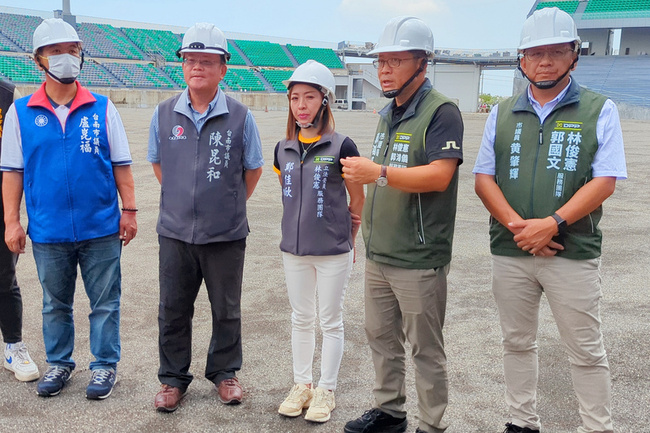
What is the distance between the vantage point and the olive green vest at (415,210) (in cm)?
282

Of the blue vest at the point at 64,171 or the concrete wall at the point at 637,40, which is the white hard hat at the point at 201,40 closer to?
the blue vest at the point at 64,171

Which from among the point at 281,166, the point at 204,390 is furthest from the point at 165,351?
the point at 281,166

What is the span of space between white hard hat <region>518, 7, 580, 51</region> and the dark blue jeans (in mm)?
2668

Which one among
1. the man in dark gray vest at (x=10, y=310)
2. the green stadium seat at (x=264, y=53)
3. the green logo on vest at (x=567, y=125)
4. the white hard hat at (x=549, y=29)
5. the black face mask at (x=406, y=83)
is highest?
the green stadium seat at (x=264, y=53)

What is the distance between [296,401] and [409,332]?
33.7 inches

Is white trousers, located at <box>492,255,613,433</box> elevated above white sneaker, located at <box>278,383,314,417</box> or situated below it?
above

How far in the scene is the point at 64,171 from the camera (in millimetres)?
3406

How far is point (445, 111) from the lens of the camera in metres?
2.74

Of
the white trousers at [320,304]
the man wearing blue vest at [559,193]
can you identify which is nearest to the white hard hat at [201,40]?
the white trousers at [320,304]

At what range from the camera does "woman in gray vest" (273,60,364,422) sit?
317 centimetres

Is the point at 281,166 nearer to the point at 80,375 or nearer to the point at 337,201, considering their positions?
the point at 337,201

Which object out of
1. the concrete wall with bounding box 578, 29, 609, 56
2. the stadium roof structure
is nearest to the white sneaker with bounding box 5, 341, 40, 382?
the stadium roof structure

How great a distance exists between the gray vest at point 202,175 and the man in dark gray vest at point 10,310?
3.80 feet

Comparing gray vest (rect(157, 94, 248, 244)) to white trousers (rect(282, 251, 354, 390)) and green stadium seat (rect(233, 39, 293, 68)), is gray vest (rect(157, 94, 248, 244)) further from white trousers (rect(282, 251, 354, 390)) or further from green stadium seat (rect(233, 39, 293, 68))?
green stadium seat (rect(233, 39, 293, 68))
